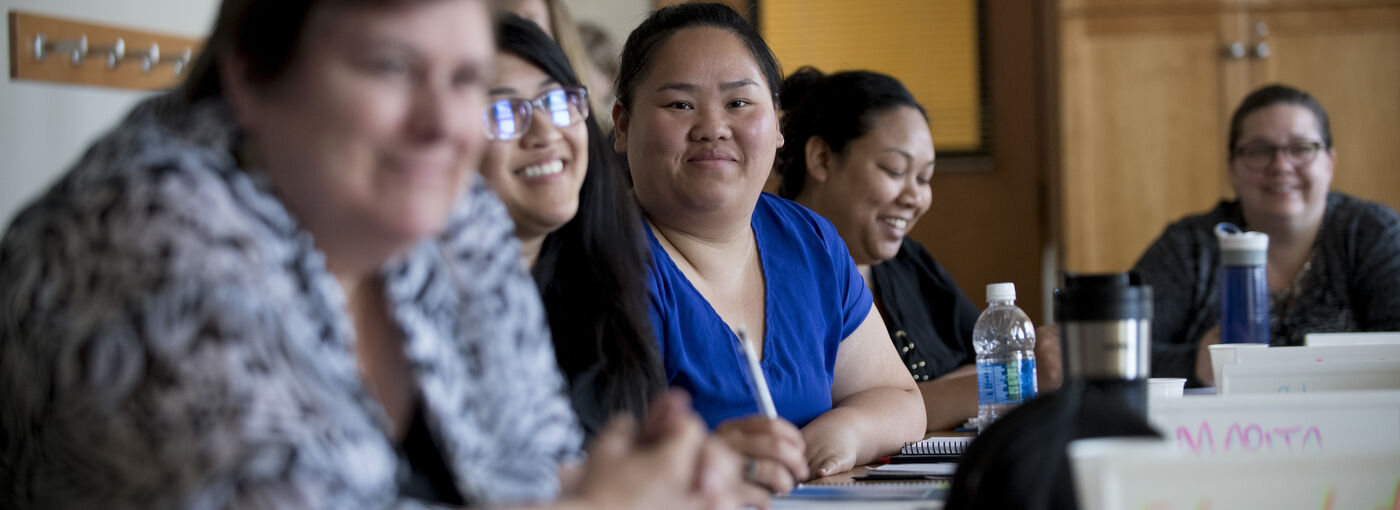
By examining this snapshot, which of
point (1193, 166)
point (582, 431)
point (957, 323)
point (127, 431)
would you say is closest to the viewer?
point (127, 431)

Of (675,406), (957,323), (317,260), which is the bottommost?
(957,323)

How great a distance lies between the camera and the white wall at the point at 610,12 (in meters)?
4.29

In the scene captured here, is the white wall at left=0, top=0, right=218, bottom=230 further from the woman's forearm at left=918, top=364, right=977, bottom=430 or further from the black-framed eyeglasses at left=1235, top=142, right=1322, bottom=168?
the black-framed eyeglasses at left=1235, top=142, right=1322, bottom=168

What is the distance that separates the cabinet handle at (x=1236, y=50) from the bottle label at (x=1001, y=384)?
248 cm

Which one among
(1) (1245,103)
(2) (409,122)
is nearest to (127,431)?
(2) (409,122)

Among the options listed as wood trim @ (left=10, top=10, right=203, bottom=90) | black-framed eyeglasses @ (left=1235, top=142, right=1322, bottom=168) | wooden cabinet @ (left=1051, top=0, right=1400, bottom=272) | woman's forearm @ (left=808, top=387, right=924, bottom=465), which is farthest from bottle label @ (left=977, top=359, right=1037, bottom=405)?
wooden cabinet @ (left=1051, top=0, right=1400, bottom=272)

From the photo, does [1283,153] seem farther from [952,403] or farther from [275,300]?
[275,300]

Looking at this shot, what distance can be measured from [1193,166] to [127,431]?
12.4 feet

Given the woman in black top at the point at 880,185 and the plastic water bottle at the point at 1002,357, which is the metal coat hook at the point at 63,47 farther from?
the plastic water bottle at the point at 1002,357

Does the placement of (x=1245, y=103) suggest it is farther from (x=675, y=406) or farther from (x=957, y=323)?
(x=675, y=406)

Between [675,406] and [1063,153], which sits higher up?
[675,406]

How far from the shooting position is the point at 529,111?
142 cm

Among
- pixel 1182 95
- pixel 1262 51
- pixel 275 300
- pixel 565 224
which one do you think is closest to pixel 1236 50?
pixel 1262 51

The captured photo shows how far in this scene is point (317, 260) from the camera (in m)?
0.84
